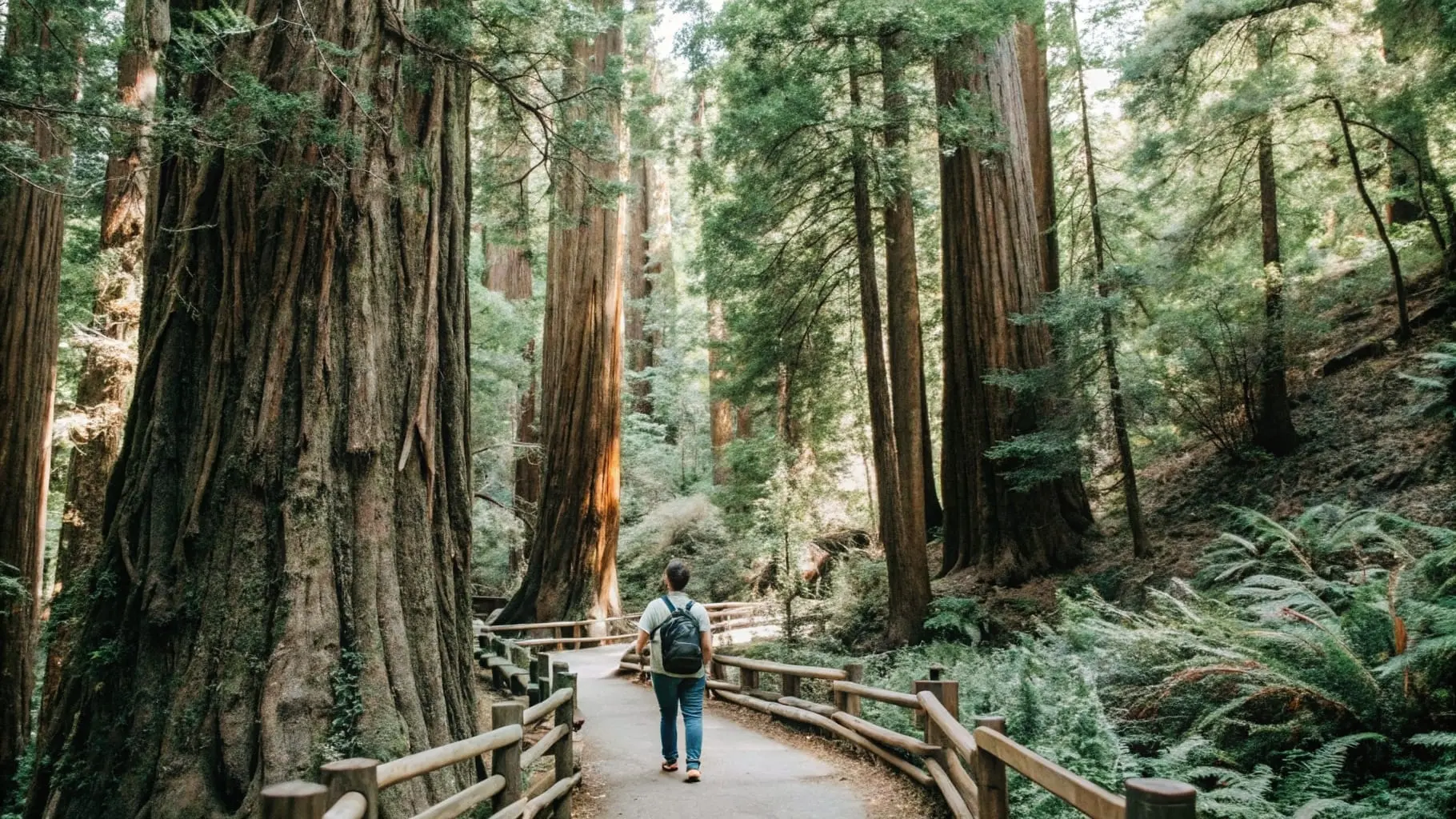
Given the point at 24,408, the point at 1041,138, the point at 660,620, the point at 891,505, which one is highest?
the point at 1041,138

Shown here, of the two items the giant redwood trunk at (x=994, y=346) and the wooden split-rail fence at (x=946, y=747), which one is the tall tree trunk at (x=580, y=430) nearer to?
the wooden split-rail fence at (x=946, y=747)

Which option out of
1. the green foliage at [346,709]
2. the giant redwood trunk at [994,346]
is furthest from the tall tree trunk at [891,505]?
the green foliage at [346,709]

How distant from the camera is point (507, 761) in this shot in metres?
4.59

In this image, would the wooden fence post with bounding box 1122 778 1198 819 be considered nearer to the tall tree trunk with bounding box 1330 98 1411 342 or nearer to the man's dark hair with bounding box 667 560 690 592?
the man's dark hair with bounding box 667 560 690 592

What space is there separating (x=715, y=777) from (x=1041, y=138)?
44.2 ft

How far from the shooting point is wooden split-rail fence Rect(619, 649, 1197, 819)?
2.54 m

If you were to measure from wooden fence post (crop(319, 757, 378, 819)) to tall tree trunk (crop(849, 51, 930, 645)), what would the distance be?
838cm

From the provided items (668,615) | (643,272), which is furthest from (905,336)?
(643,272)

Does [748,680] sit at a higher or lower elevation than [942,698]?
lower

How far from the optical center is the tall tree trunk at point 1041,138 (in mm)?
15453

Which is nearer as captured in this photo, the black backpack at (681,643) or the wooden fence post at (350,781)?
the wooden fence post at (350,781)

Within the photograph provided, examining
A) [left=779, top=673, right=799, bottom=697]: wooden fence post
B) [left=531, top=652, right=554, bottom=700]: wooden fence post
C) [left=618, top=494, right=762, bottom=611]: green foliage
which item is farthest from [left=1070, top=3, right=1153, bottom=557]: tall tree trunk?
[left=618, top=494, right=762, bottom=611]: green foliage

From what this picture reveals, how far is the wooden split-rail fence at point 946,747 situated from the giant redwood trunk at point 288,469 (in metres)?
2.93

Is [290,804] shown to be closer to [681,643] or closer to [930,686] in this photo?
[681,643]
